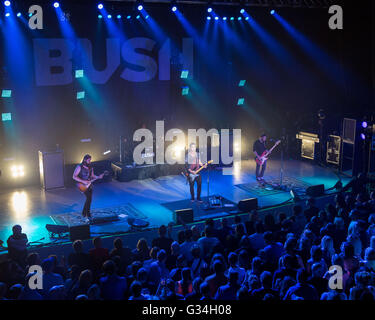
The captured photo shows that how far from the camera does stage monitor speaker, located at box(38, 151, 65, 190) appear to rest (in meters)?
12.3

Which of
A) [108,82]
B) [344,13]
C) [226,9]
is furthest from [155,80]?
[344,13]

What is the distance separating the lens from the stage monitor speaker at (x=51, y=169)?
12.3 metres

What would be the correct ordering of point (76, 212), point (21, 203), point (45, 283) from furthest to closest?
1. point (21, 203)
2. point (76, 212)
3. point (45, 283)

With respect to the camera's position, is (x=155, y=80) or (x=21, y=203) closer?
(x=21, y=203)

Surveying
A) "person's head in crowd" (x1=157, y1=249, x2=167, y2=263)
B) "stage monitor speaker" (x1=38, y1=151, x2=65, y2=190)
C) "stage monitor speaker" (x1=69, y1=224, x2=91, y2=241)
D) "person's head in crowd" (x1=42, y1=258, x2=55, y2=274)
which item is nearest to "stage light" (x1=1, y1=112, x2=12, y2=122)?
"stage monitor speaker" (x1=38, y1=151, x2=65, y2=190)

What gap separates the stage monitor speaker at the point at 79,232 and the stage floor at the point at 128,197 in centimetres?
89

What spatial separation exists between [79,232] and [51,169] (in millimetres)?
4666

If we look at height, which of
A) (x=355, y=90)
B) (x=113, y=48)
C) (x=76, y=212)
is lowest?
(x=76, y=212)

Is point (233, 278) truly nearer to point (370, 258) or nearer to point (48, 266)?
point (370, 258)

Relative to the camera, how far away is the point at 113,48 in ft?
43.0

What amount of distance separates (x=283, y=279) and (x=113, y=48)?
980cm

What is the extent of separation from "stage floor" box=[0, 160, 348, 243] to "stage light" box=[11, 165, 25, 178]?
1.39 feet

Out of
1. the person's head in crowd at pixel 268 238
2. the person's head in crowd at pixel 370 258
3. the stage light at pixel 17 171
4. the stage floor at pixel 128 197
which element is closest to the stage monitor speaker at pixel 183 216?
the stage floor at pixel 128 197

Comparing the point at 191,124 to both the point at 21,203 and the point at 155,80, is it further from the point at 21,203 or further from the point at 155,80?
the point at 21,203
